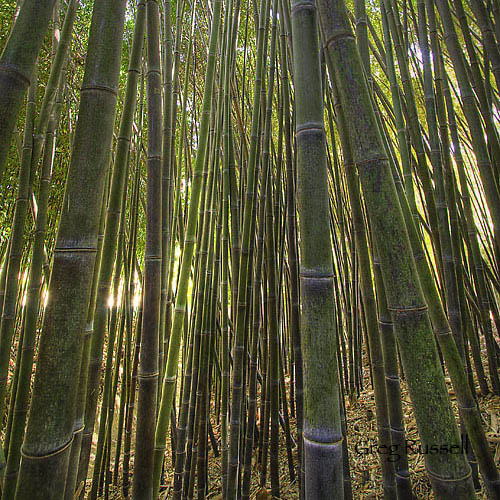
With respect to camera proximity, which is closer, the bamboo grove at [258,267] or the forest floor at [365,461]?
the bamboo grove at [258,267]

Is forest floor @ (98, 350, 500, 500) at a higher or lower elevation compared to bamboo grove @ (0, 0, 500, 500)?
lower

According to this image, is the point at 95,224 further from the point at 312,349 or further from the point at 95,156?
the point at 312,349

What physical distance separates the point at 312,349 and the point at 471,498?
0.23 metres

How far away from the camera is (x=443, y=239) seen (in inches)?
42.5

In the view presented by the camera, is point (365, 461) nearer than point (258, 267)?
No

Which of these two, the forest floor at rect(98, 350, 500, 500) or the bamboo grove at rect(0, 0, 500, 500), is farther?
the forest floor at rect(98, 350, 500, 500)

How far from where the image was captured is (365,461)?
164 centimetres

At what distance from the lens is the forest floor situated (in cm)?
138

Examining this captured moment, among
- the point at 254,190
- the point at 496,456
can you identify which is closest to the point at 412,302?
the point at 254,190

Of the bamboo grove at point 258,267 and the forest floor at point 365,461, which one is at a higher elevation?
the bamboo grove at point 258,267

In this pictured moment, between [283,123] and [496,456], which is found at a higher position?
[283,123]

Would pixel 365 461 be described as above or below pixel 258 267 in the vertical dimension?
below

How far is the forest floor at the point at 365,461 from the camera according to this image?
138 cm

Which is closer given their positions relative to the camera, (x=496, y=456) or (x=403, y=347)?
(x=403, y=347)
